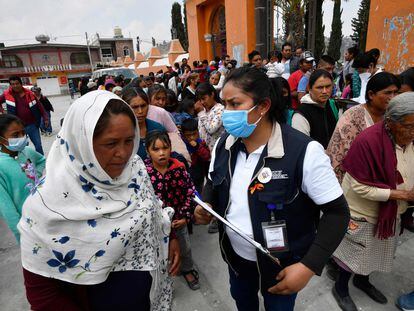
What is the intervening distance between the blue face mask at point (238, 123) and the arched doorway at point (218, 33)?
1485cm

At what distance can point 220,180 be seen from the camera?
58.6 inches

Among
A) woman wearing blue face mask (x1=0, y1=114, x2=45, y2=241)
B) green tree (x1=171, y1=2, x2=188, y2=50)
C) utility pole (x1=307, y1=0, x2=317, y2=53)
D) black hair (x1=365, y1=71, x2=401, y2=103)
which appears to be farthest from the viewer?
green tree (x1=171, y1=2, x2=188, y2=50)

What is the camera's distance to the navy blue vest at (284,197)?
1.26 meters

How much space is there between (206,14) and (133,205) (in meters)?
16.4

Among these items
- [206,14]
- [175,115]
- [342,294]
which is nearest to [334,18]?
[206,14]

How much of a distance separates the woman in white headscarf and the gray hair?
1532 mm

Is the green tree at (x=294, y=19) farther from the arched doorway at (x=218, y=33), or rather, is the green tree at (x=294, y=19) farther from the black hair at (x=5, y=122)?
the black hair at (x=5, y=122)

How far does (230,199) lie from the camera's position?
1453 millimetres

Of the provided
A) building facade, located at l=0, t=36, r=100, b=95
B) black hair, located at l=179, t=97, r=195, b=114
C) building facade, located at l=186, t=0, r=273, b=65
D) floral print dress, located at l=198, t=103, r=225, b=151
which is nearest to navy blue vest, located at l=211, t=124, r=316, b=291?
floral print dress, located at l=198, t=103, r=225, b=151

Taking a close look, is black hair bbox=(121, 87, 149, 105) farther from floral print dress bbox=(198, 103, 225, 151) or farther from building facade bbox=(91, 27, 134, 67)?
building facade bbox=(91, 27, 134, 67)

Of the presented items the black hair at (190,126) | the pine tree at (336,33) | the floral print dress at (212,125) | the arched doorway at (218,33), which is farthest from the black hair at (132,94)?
the pine tree at (336,33)

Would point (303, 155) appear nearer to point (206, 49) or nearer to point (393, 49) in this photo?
point (393, 49)

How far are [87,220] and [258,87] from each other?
1.00 meters

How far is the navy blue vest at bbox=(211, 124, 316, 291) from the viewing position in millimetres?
1263
